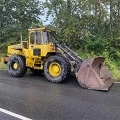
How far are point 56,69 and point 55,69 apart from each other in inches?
1.8

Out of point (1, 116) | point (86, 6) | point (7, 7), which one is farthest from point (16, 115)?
point (7, 7)

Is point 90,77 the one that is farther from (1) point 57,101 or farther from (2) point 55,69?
(1) point 57,101

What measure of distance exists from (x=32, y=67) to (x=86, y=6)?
678 cm

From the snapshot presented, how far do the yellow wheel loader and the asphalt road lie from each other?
0.40 metres

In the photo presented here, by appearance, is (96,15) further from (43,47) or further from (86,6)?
(43,47)

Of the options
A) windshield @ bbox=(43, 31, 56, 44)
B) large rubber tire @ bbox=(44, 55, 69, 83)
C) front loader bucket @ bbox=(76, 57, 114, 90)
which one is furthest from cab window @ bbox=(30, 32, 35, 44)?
front loader bucket @ bbox=(76, 57, 114, 90)

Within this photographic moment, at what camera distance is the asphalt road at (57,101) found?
6.00 m

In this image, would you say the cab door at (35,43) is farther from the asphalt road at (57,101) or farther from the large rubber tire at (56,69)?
the asphalt road at (57,101)

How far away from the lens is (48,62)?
33.8ft

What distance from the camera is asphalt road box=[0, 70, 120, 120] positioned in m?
6.00

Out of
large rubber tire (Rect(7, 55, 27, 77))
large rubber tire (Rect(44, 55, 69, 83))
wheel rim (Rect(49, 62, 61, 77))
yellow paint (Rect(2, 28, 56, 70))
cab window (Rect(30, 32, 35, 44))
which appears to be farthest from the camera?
large rubber tire (Rect(7, 55, 27, 77))

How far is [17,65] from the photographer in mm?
11344

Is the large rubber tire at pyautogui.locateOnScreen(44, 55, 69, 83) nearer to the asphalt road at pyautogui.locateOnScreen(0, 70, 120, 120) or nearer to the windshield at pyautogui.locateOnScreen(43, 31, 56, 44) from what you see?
the asphalt road at pyautogui.locateOnScreen(0, 70, 120, 120)

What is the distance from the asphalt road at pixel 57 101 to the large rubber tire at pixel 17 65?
1.31 m
